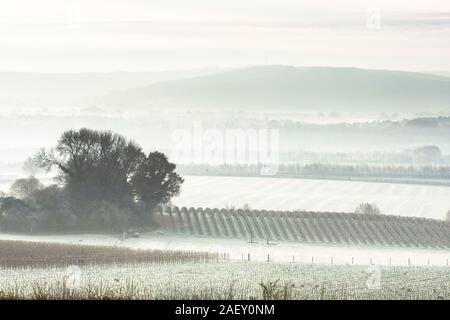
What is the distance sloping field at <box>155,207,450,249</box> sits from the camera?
271ft

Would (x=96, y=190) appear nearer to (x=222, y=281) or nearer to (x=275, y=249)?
(x=275, y=249)

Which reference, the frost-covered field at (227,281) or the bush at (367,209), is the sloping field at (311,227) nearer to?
the bush at (367,209)

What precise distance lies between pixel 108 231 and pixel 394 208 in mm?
47364

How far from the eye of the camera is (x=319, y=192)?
14138 cm

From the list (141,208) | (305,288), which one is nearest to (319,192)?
(141,208)

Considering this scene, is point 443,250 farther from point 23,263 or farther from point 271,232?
point 23,263

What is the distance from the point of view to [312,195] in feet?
445

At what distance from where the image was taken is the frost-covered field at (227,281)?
3619 cm

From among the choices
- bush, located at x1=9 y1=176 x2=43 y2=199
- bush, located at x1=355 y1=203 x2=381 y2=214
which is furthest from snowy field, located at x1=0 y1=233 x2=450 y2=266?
bush, located at x1=355 y1=203 x2=381 y2=214

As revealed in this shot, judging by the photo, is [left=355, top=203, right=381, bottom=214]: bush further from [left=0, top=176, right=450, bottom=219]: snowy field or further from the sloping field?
the sloping field

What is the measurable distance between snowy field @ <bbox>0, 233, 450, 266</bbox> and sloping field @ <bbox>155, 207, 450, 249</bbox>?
13.0 ft

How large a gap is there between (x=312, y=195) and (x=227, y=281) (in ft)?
305

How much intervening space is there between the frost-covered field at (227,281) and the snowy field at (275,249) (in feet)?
31.6

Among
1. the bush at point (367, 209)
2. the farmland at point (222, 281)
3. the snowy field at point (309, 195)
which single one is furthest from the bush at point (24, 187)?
the farmland at point (222, 281)
